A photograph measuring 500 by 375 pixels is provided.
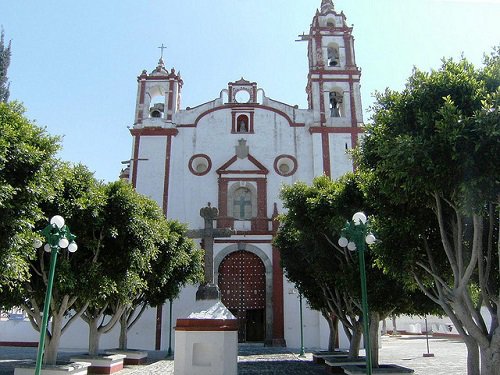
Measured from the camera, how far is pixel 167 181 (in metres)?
27.5

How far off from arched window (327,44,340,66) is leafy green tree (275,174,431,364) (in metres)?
16.0

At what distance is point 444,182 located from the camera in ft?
27.1

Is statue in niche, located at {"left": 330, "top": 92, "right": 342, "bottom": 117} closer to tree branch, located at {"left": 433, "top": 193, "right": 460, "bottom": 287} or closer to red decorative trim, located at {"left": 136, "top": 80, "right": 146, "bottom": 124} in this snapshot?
red decorative trim, located at {"left": 136, "top": 80, "right": 146, "bottom": 124}

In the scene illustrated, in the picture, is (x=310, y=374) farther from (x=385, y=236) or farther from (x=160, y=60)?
(x=160, y=60)

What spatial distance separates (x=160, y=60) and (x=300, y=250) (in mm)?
18492

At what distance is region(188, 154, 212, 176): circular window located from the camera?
27.8 m

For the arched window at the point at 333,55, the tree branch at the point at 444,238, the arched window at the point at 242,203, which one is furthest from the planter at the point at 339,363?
the arched window at the point at 333,55

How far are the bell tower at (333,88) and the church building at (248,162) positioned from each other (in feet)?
0.20

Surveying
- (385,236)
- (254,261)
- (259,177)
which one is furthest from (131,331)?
(385,236)

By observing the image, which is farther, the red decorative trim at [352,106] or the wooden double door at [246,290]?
the red decorative trim at [352,106]

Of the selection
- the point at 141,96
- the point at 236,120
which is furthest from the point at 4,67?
the point at 236,120

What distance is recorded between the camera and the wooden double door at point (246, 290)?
84.4 feet

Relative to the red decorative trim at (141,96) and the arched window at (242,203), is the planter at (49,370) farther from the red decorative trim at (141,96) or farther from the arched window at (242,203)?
the red decorative trim at (141,96)

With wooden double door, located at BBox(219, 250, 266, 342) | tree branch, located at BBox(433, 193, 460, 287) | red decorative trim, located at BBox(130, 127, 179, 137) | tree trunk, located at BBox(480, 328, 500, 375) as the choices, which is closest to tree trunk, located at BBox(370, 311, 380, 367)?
tree branch, located at BBox(433, 193, 460, 287)
